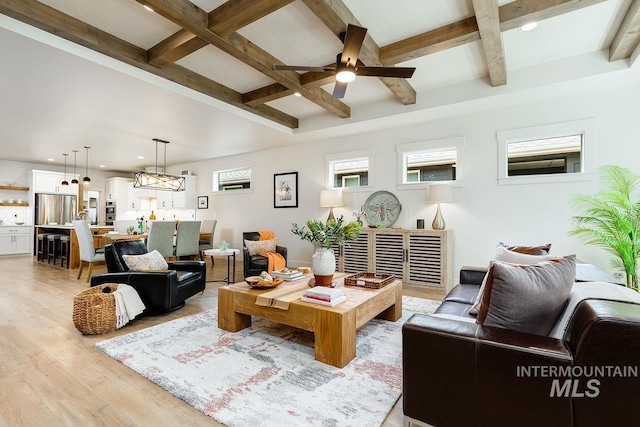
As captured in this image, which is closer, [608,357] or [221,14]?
[608,357]

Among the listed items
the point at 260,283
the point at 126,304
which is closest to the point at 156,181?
the point at 126,304

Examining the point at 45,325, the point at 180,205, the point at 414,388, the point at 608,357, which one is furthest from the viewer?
the point at 180,205

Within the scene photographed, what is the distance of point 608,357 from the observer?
1128mm

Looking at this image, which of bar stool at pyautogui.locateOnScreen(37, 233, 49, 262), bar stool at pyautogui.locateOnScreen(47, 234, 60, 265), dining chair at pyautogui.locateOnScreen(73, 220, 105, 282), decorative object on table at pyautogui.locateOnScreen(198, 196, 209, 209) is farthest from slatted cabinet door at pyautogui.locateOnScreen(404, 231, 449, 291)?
bar stool at pyautogui.locateOnScreen(37, 233, 49, 262)

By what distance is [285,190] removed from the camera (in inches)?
264

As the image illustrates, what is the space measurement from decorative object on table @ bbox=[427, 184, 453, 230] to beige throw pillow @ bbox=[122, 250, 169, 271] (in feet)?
12.6

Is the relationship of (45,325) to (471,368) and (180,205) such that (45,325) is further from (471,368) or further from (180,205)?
(180,205)

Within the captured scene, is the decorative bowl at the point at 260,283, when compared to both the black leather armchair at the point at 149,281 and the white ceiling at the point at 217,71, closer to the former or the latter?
the black leather armchair at the point at 149,281

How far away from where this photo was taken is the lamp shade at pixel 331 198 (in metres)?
5.57

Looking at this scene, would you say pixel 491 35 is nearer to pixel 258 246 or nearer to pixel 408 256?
pixel 408 256

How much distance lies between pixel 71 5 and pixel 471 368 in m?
3.84

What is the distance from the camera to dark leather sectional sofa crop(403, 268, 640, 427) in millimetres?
1123

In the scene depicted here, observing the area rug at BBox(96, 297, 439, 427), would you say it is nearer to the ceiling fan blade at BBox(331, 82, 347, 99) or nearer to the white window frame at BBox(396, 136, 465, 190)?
the ceiling fan blade at BBox(331, 82, 347, 99)

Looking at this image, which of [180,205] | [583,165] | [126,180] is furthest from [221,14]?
[126,180]
